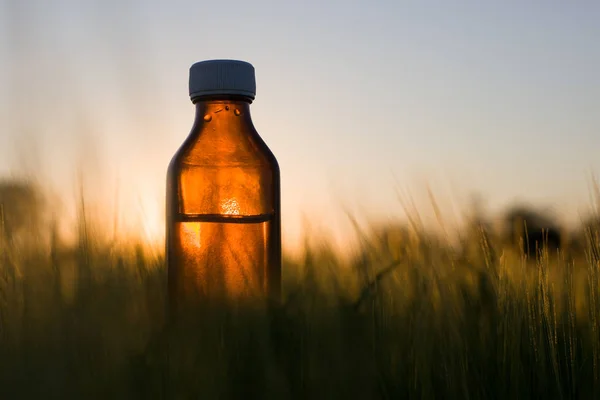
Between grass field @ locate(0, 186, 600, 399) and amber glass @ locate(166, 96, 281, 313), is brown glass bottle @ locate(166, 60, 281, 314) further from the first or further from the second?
grass field @ locate(0, 186, 600, 399)

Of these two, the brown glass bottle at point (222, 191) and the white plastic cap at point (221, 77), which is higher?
the white plastic cap at point (221, 77)

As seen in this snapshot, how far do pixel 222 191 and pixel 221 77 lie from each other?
0.89 feet

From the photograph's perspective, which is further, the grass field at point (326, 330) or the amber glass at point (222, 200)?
the amber glass at point (222, 200)

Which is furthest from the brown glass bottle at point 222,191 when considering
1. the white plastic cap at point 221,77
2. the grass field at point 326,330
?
the grass field at point 326,330

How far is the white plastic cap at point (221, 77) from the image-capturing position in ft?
5.51

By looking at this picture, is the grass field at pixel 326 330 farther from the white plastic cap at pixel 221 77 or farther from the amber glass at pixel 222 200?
the white plastic cap at pixel 221 77

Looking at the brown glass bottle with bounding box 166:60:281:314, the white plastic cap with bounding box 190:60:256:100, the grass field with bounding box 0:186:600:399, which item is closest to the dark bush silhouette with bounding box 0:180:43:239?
the grass field with bounding box 0:186:600:399

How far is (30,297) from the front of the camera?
1.01 metres

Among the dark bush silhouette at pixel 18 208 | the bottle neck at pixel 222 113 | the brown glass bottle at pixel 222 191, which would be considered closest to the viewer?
the dark bush silhouette at pixel 18 208

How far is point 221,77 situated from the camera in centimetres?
168

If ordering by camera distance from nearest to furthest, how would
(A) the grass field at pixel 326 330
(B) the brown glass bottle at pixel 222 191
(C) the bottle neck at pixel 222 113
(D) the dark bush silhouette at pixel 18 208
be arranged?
(A) the grass field at pixel 326 330 < (D) the dark bush silhouette at pixel 18 208 < (B) the brown glass bottle at pixel 222 191 < (C) the bottle neck at pixel 222 113

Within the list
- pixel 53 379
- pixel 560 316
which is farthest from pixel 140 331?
pixel 560 316

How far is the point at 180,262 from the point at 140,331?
2.43 ft

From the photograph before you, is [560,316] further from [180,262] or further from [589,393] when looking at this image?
[180,262]
